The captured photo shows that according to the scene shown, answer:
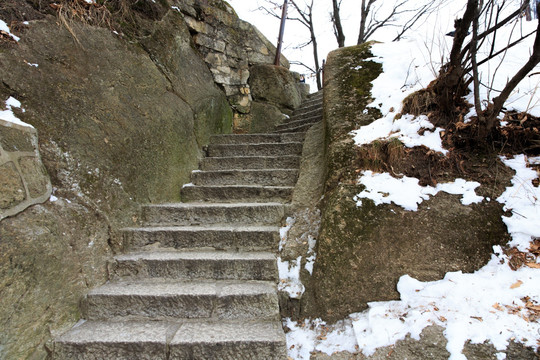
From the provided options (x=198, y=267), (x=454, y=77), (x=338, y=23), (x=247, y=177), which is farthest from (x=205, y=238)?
(x=338, y=23)

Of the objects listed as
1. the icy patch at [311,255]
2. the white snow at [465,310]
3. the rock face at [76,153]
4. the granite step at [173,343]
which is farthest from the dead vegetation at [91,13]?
the white snow at [465,310]

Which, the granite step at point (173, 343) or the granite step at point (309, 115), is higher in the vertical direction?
the granite step at point (309, 115)

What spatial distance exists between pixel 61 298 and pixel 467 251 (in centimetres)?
268

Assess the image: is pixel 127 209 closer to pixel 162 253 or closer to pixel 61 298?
pixel 162 253

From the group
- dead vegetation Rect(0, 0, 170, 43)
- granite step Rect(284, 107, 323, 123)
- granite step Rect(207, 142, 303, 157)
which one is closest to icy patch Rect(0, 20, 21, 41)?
dead vegetation Rect(0, 0, 170, 43)

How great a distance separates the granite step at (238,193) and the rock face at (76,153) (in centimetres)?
18

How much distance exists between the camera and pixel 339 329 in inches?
71.2

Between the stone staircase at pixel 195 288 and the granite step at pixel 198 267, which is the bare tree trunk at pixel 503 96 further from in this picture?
the granite step at pixel 198 267

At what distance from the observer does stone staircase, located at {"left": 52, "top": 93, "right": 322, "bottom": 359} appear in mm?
1679

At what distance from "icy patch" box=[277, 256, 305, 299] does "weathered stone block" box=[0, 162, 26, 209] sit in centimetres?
175

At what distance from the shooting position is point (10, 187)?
164 centimetres

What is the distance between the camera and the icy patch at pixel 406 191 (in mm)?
2049

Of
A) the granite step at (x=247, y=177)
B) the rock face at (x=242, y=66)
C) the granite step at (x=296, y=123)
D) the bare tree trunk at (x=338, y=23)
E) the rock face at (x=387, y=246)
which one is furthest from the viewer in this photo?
the bare tree trunk at (x=338, y=23)

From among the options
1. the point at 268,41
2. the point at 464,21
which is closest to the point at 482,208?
the point at 464,21
